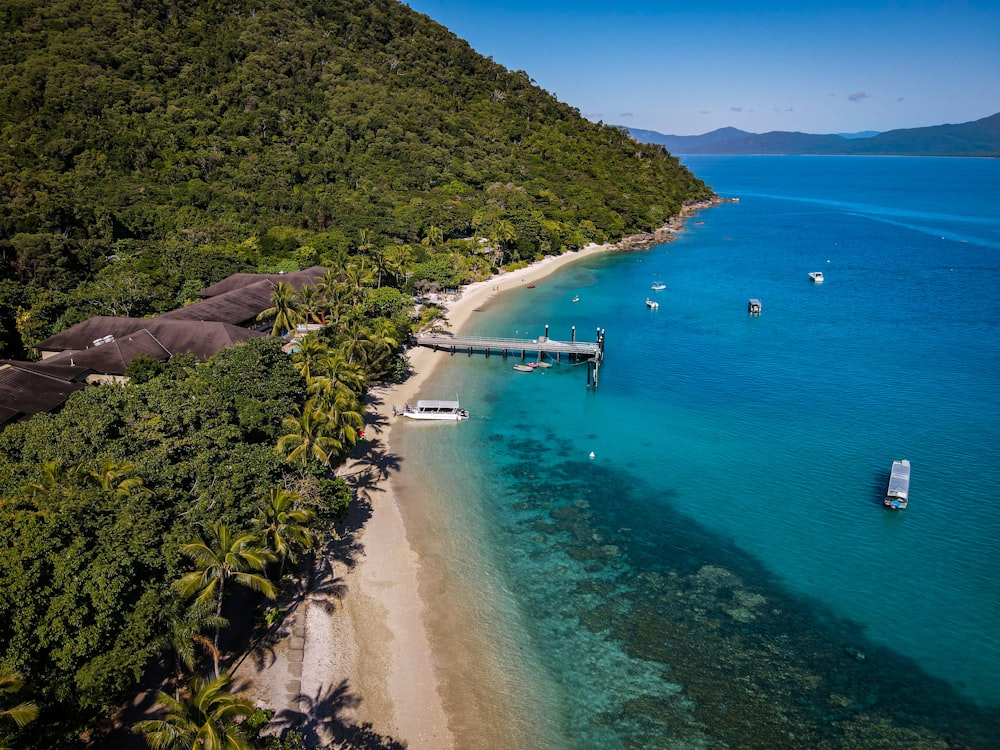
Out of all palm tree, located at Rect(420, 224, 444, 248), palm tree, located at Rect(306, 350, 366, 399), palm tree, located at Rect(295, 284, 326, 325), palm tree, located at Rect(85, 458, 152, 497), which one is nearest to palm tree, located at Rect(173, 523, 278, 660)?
palm tree, located at Rect(85, 458, 152, 497)

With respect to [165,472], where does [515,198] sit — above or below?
above

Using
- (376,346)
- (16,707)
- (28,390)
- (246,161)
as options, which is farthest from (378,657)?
(246,161)

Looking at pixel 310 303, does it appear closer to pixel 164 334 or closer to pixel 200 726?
pixel 164 334

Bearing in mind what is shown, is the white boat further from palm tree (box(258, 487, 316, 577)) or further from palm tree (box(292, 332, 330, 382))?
palm tree (box(258, 487, 316, 577))

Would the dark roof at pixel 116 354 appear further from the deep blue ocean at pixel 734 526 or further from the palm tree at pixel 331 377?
the deep blue ocean at pixel 734 526

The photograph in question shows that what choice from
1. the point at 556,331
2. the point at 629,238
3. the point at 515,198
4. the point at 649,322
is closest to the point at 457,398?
the point at 556,331

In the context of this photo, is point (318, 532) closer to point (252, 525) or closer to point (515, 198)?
point (252, 525)
